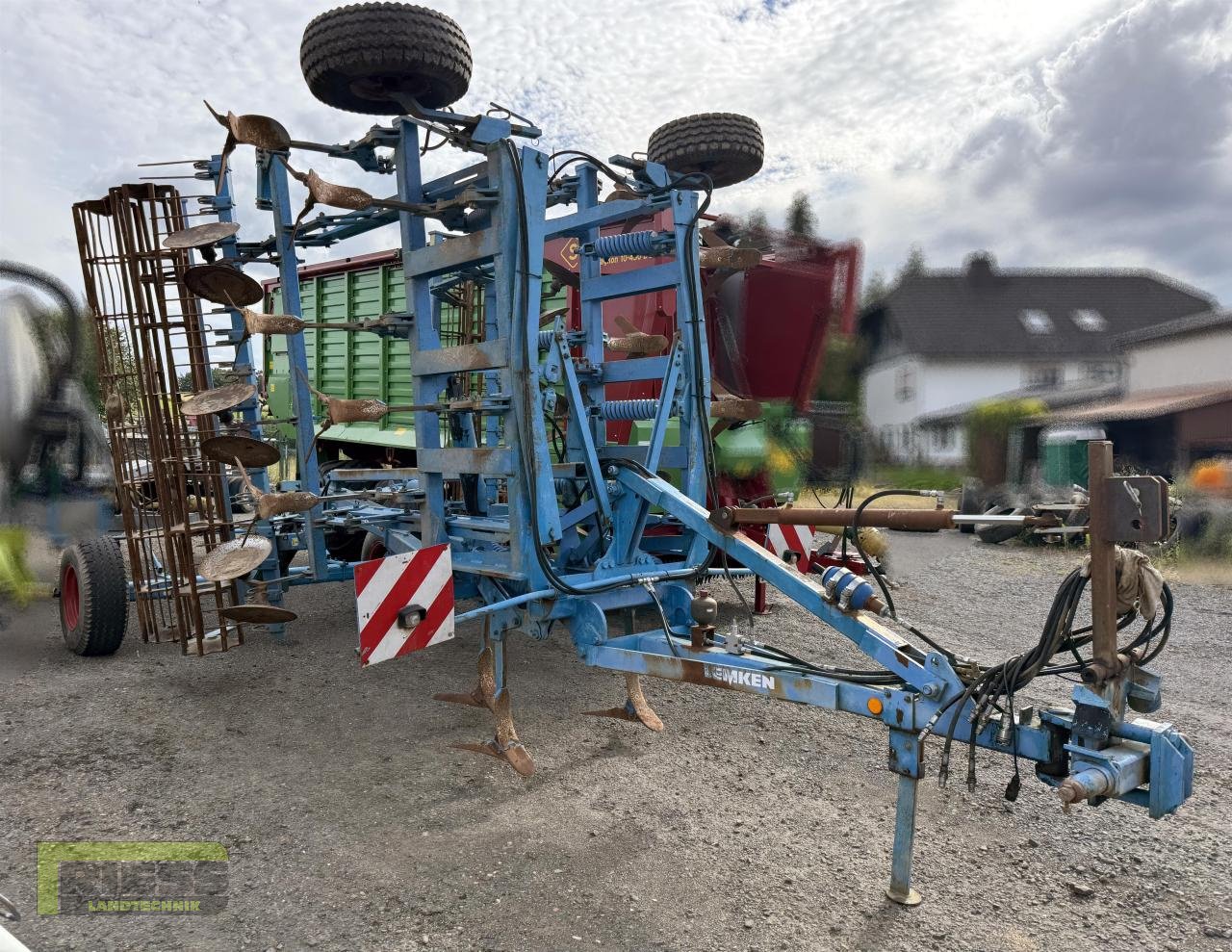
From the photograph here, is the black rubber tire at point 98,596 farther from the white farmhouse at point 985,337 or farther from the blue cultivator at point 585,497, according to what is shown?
the white farmhouse at point 985,337

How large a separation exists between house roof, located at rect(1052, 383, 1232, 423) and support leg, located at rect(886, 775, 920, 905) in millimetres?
14516

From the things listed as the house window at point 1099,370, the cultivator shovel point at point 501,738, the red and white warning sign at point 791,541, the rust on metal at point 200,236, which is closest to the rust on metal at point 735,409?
the red and white warning sign at point 791,541

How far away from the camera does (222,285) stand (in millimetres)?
4102

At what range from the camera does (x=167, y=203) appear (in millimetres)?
4801

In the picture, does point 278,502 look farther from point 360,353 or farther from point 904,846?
point 360,353

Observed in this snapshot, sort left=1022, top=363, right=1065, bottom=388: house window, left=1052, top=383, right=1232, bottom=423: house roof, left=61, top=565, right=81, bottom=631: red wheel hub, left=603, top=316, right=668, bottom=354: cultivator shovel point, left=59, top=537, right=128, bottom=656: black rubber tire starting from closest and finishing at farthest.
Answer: left=603, top=316, right=668, bottom=354: cultivator shovel point < left=59, top=537, right=128, bottom=656: black rubber tire < left=61, top=565, right=81, bottom=631: red wheel hub < left=1052, top=383, right=1232, bottom=423: house roof < left=1022, top=363, right=1065, bottom=388: house window

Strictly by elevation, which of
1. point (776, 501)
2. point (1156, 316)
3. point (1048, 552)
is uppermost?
point (1156, 316)

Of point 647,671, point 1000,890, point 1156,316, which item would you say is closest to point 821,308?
A: point 647,671

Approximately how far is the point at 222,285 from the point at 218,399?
540 mm

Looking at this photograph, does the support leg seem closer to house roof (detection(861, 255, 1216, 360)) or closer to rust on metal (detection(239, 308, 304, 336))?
rust on metal (detection(239, 308, 304, 336))

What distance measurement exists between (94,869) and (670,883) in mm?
1935

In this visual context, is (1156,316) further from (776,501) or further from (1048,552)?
(776,501)

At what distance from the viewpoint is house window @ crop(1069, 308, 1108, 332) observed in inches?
1139

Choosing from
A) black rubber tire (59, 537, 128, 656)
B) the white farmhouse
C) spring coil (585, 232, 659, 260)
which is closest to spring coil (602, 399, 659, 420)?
spring coil (585, 232, 659, 260)
